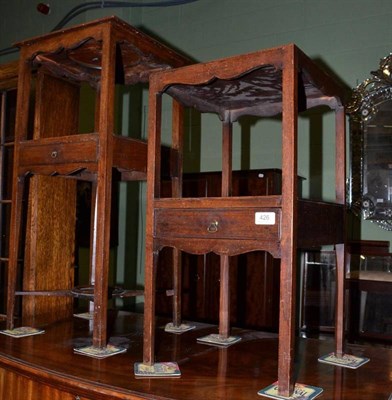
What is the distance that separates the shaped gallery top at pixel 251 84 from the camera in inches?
61.9

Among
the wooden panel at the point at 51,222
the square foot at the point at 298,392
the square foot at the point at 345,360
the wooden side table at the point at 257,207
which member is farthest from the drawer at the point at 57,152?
the square foot at the point at 345,360

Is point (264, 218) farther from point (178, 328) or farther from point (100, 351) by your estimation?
point (178, 328)

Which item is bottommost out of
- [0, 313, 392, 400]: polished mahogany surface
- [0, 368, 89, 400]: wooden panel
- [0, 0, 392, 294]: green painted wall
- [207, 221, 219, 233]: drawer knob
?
[0, 368, 89, 400]: wooden panel

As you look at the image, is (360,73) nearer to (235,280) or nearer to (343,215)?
(235,280)

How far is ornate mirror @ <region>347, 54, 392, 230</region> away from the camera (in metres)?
4.26

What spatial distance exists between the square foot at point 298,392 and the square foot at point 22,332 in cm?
114

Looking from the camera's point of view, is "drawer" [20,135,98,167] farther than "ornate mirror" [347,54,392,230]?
No

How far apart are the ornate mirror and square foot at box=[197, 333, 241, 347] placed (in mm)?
2575

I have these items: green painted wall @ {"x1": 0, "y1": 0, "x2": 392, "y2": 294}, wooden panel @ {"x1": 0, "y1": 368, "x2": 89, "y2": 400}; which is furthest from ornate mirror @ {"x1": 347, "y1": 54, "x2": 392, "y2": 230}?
wooden panel @ {"x1": 0, "y1": 368, "x2": 89, "y2": 400}

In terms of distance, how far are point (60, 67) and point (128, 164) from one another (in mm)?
767

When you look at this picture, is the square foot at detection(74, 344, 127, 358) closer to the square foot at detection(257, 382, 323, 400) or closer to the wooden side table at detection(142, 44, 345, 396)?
the wooden side table at detection(142, 44, 345, 396)

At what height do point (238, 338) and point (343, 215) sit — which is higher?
point (343, 215)

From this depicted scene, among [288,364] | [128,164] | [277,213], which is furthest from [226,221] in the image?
[128,164]

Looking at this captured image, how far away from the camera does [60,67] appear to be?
2467 mm
